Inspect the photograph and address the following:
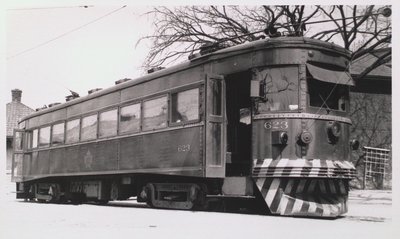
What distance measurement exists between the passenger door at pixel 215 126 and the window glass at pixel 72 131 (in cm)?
507

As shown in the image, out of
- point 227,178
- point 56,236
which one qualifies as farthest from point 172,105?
point 56,236

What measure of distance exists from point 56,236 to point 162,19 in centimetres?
880

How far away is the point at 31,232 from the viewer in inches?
340

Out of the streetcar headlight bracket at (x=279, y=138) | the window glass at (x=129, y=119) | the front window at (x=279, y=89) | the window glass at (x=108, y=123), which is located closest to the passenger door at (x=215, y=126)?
the front window at (x=279, y=89)

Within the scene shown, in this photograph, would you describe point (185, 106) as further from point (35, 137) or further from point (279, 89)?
point (35, 137)

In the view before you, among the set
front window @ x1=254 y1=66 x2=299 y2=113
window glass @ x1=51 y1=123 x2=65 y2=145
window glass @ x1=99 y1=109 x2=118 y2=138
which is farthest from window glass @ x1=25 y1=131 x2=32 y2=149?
front window @ x1=254 y1=66 x2=299 y2=113

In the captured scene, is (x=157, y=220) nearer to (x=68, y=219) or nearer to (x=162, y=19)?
(x=68, y=219)

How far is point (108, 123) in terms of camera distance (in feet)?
40.1

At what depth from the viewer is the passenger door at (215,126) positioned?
31.1ft

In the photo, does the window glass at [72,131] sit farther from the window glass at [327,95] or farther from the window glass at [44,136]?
the window glass at [327,95]

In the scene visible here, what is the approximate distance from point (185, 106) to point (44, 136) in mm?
6532

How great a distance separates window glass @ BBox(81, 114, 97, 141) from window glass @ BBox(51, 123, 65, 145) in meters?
1.18

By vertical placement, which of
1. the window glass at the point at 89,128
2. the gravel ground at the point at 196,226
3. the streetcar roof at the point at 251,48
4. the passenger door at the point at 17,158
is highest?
the streetcar roof at the point at 251,48

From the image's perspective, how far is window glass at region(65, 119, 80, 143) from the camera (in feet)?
44.4
